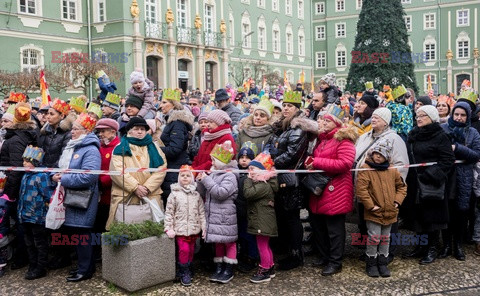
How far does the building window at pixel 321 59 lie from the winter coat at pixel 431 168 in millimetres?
57755

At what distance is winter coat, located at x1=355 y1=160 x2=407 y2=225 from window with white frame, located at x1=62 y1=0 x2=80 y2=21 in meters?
27.9

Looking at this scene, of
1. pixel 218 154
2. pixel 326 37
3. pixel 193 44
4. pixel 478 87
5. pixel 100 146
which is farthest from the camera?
pixel 326 37

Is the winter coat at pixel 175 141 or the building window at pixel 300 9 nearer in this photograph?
the winter coat at pixel 175 141

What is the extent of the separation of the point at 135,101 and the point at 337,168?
314 centimetres

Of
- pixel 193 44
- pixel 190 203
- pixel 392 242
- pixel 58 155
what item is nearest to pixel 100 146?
pixel 58 155

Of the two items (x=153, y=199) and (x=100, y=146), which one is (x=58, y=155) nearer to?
(x=100, y=146)

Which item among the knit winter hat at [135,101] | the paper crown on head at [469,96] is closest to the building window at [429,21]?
the paper crown on head at [469,96]

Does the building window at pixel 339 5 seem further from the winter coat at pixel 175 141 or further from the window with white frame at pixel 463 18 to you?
the winter coat at pixel 175 141

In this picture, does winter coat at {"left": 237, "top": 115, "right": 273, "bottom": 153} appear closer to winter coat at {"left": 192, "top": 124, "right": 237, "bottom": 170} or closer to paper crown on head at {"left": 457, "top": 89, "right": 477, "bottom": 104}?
winter coat at {"left": 192, "top": 124, "right": 237, "bottom": 170}

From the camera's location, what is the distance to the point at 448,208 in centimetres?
634

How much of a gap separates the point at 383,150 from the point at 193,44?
3113cm

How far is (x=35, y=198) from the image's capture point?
6012mm

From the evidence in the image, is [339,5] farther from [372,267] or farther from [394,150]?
[372,267]

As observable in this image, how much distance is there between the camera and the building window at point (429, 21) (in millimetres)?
57375
